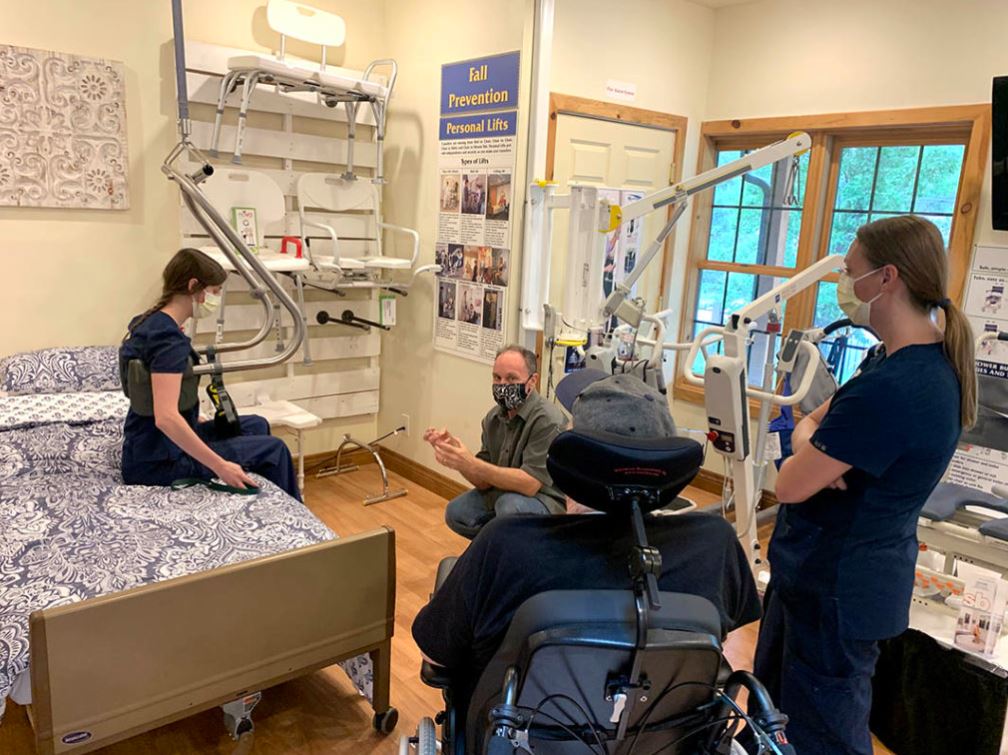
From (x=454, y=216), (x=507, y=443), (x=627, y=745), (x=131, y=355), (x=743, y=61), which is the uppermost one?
(x=743, y=61)

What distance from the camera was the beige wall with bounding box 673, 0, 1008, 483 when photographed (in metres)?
3.14

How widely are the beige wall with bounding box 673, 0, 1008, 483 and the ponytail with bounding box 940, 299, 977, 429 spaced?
206 cm

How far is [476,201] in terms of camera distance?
359 centimetres

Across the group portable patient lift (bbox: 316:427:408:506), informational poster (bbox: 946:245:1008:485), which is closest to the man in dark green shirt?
portable patient lift (bbox: 316:427:408:506)

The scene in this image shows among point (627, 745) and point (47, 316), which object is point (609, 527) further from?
point (47, 316)

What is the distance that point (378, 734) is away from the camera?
2.14 meters

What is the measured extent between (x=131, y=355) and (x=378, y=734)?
142 cm

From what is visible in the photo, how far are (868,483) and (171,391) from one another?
2.04m

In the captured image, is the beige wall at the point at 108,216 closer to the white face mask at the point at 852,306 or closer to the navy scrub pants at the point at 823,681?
the white face mask at the point at 852,306

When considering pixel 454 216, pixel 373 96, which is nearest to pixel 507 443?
pixel 454 216

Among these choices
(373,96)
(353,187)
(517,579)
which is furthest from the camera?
(353,187)

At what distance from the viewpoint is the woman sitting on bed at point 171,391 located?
240cm

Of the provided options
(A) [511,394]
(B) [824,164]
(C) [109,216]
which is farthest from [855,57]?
(C) [109,216]

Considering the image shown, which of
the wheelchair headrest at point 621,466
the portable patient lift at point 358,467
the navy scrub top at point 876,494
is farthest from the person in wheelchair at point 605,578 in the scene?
the portable patient lift at point 358,467
